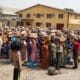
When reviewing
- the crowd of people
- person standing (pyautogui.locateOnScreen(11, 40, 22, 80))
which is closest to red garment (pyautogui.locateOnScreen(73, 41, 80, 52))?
the crowd of people

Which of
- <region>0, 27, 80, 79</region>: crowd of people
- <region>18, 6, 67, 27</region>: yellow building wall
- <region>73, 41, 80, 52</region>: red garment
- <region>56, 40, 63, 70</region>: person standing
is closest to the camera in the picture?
<region>56, 40, 63, 70</region>: person standing

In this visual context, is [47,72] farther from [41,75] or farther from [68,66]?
[68,66]

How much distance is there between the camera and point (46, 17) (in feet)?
229

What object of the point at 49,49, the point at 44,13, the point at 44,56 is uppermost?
the point at 44,13

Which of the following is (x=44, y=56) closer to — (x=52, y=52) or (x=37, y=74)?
(x=52, y=52)

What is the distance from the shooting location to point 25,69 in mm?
15312

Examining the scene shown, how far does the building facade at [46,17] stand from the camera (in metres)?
66.9

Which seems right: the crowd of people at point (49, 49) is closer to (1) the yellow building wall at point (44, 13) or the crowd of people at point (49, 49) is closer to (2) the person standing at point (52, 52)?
(2) the person standing at point (52, 52)

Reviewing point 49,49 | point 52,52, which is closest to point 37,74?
point 52,52

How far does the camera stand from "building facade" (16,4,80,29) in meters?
66.9

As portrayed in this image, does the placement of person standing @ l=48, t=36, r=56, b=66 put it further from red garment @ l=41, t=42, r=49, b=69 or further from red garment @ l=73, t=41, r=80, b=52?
red garment @ l=73, t=41, r=80, b=52

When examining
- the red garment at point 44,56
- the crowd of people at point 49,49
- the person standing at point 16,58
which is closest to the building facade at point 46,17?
the crowd of people at point 49,49

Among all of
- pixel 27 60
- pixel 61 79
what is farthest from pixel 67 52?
pixel 61 79

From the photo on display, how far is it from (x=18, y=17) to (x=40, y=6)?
5.28m
